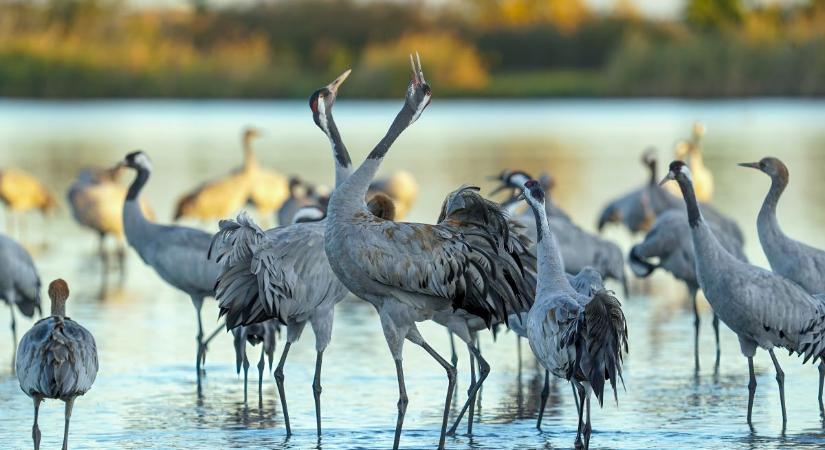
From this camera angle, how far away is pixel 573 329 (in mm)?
7570

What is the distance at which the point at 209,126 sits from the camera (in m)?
41.0

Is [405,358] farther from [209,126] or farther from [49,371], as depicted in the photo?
[209,126]

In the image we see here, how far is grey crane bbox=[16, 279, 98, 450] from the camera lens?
7.70m

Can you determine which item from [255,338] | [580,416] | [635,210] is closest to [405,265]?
[580,416]

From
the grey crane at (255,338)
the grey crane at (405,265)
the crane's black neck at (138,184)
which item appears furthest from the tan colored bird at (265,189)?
the grey crane at (405,265)

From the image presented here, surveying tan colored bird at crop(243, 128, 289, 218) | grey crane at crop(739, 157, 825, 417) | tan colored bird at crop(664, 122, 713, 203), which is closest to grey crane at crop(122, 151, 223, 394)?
grey crane at crop(739, 157, 825, 417)

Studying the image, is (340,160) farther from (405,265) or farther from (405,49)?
(405,49)

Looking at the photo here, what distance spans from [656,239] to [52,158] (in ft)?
63.6

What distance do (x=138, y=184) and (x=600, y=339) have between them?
5.20 metres

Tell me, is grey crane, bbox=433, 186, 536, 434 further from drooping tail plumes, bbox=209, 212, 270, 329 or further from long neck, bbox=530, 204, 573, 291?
drooping tail plumes, bbox=209, 212, 270, 329

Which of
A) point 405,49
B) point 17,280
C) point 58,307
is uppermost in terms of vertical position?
point 405,49

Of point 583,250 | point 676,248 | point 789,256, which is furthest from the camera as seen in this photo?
point 676,248

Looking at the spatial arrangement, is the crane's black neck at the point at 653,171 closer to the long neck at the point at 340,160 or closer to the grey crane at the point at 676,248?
the grey crane at the point at 676,248

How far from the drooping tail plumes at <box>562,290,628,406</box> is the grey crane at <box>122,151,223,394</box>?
3135 mm
